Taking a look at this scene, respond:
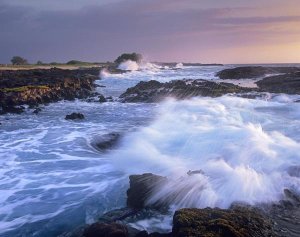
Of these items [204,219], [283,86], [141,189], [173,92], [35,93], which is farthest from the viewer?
[283,86]

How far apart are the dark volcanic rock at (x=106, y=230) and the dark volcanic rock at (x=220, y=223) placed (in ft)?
2.29

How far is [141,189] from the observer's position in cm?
680

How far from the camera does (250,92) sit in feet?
83.5

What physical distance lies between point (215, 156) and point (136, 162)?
2.03 meters

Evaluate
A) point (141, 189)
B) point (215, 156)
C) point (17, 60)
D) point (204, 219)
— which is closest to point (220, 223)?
point (204, 219)

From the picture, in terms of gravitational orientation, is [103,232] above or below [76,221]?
above

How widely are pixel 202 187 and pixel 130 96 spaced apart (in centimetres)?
1883

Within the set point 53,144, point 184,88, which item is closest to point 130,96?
point 184,88

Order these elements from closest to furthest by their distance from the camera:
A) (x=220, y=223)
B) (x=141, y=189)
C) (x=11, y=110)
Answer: (x=220, y=223) → (x=141, y=189) → (x=11, y=110)

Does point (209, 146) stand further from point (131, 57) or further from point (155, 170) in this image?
point (131, 57)

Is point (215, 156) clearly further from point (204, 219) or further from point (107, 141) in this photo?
point (204, 219)

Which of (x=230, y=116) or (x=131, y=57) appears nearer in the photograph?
(x=230, y=116)

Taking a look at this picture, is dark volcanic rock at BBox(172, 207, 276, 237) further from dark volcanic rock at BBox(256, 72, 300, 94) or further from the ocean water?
dark volcanic rock at BBox(256, 72, 300, 94)

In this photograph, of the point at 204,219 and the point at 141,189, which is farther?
the point at 141,189
